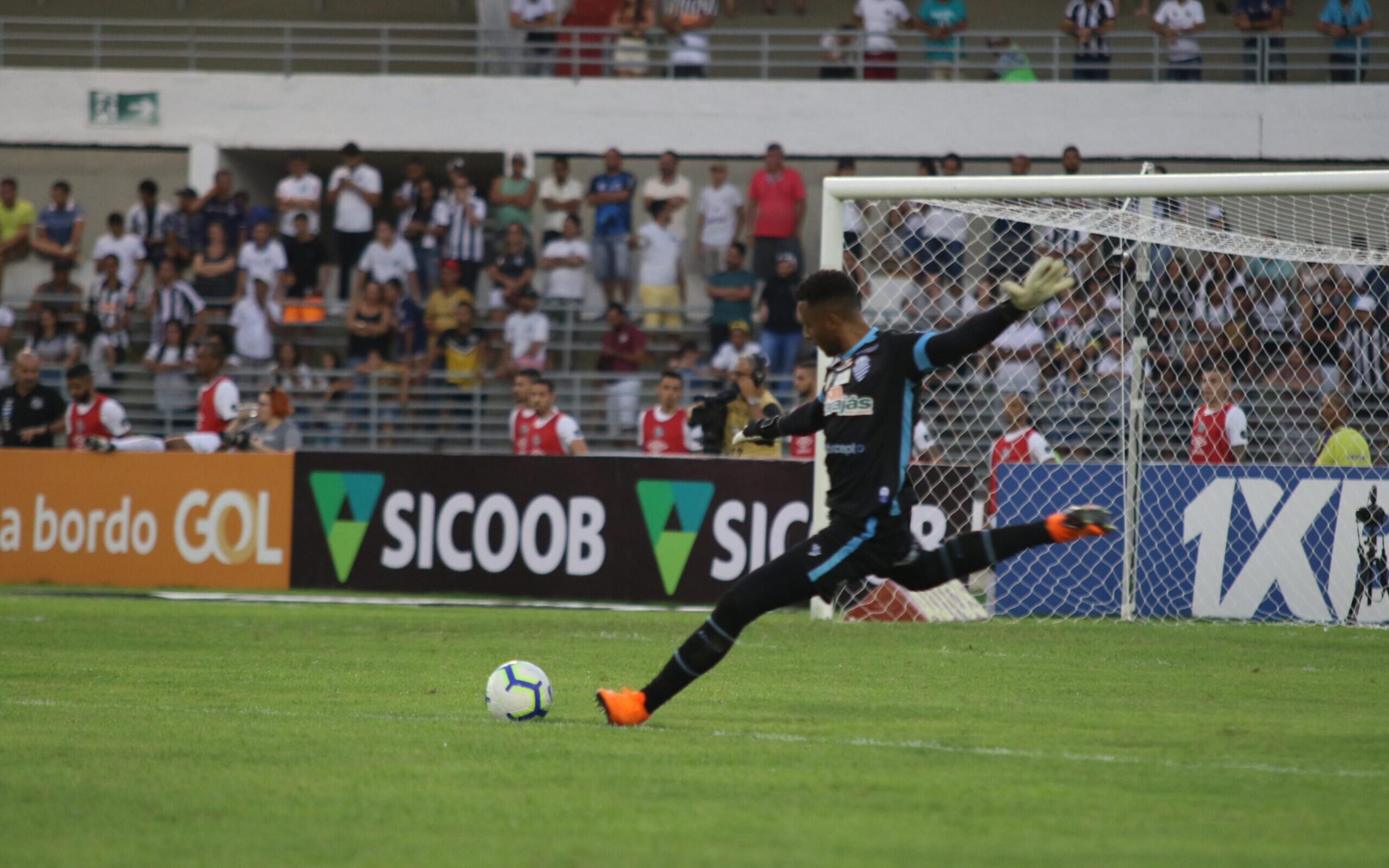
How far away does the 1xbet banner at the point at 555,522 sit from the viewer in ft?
49.2

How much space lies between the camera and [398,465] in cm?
1619

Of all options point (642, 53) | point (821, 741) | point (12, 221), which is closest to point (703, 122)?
point (642, 53)

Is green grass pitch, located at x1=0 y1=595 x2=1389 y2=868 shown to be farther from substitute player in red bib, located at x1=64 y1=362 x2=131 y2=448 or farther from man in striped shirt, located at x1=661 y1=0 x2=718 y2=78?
man in striped shirt, located at x1=661 y1=0 x2=718 y2=78

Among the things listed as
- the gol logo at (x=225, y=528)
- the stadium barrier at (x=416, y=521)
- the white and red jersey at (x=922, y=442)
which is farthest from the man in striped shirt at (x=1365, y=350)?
Answer: the gol logo at (x=225, y=528)

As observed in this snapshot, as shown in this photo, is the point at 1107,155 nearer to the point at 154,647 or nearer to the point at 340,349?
the point at 340,349

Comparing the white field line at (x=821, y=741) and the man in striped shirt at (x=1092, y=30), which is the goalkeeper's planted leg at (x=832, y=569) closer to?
the white field line at (x=821, y=741)

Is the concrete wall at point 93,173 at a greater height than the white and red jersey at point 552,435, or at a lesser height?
greater

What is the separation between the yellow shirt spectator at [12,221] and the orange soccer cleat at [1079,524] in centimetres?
1993

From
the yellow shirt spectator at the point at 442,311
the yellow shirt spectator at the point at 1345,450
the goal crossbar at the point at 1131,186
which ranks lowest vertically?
the yellow shirt spectator at the point at 1345,450

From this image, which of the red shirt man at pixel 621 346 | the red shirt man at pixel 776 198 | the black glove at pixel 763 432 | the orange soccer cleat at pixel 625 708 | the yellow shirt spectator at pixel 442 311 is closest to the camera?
the orange soccer cleat at pixel 625 708

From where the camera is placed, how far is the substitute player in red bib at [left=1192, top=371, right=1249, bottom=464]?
14.1 metres

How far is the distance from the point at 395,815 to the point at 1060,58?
22.1 meters

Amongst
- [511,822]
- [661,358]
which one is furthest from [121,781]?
[661,358]

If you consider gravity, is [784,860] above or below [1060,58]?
below
